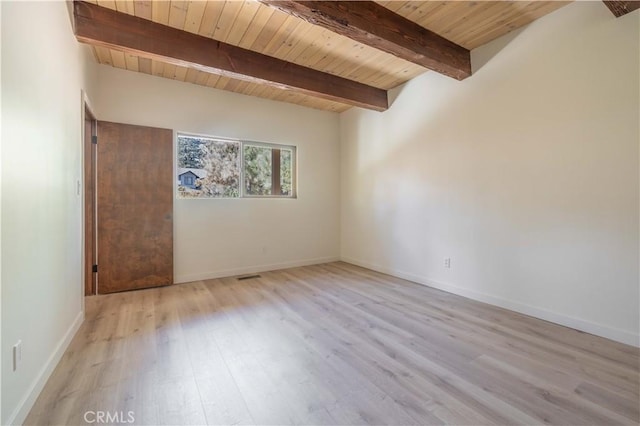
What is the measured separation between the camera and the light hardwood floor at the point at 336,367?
1482 mm

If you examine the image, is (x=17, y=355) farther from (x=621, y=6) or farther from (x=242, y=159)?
(x=621, y=6)

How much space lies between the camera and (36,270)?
Result: 165 centimetres

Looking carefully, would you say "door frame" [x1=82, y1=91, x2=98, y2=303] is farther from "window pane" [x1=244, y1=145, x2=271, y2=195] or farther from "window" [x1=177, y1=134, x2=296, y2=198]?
"window pane" [x1=244, y1=145, x2=271, y2=195]

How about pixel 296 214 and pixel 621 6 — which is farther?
pixel 296 214

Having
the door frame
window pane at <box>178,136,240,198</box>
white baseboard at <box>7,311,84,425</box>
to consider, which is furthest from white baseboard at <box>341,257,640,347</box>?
the door frame

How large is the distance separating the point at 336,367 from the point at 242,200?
10.0 feet

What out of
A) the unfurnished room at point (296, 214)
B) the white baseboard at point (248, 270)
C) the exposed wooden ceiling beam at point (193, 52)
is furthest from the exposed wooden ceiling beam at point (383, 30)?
the white baseboard at point (248, 270)

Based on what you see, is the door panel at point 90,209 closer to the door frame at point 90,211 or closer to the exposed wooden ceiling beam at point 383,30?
the door frame at point 90,211

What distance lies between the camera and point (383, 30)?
246 centimetres

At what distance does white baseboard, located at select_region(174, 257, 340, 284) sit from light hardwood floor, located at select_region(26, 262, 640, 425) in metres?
0.84

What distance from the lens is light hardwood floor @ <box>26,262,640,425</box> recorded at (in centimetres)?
148

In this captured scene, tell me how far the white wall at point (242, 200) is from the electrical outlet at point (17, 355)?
2462 mm

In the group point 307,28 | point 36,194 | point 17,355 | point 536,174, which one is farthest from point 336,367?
point 307,28

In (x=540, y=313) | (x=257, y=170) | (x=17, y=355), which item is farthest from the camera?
(x=257, y=170)
